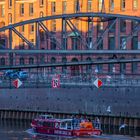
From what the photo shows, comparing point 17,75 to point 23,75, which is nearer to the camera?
point 23,75

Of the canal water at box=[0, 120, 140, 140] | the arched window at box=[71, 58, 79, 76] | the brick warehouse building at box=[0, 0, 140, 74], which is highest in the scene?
the brick warehouse building at box=[0, 0, 140, 74]

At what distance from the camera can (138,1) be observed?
11044cm

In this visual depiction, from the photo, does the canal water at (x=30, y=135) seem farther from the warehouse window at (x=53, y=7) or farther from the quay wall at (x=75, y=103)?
the warehouse window at (x=53, y=7)

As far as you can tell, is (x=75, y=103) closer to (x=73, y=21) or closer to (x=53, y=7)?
(x=73, y=21)

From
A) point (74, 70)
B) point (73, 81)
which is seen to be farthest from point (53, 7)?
point (73, 81)

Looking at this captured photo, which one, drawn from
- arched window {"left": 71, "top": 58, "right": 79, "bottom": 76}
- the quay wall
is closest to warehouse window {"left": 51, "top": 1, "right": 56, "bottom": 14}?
arched window {"left": 71, "top": 58, "right": 79, "bottom": 76}

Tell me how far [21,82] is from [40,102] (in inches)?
168

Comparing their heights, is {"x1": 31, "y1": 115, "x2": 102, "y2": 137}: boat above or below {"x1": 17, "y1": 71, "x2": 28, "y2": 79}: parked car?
below

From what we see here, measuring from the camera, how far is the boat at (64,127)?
77.4m

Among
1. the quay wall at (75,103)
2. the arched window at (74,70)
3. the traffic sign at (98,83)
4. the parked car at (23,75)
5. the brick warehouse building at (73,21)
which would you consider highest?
the brick warehouse building at (73,21)

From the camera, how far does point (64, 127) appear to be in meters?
79.8

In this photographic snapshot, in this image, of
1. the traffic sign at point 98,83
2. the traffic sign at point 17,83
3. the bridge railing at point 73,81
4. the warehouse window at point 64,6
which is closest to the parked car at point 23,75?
the bridge railing at point 73,81

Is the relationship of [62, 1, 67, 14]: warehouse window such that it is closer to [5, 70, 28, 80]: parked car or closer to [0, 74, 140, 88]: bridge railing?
[5, 70, 28, 80]: parked car

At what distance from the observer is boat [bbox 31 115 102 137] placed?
7744cm
